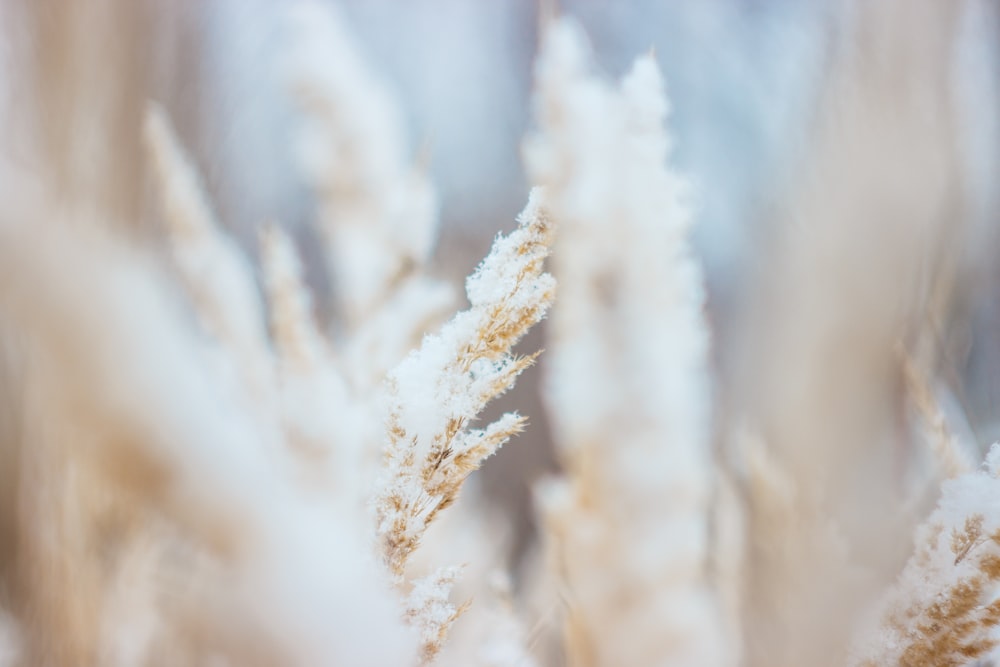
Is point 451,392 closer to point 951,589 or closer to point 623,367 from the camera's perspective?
point 623,367

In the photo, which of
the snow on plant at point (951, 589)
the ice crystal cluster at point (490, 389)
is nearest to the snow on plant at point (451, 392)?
the ice crystal cluster at point (490, 389)

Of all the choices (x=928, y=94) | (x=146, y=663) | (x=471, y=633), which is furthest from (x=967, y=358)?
(x=146, y=663)

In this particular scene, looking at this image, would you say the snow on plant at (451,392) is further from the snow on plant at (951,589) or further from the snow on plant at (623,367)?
the snow on plant at (951,589)

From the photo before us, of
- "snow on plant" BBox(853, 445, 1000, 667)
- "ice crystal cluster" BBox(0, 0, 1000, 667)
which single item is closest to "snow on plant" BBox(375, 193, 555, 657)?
"ice crystal cluster" BBox(0, 0, 1000, 667)

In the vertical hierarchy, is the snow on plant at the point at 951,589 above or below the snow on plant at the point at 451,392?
below

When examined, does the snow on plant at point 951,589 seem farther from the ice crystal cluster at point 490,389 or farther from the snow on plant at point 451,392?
the snow on plant at point 451,392

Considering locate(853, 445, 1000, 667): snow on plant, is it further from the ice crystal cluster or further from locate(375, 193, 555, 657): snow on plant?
locate(375, 193, 555, 657): snow on plant

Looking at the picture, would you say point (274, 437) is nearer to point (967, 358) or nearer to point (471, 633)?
point (471, 633)
